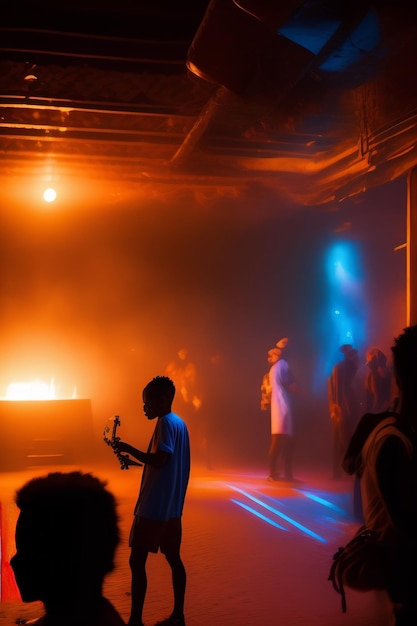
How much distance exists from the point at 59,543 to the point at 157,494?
3.02 m

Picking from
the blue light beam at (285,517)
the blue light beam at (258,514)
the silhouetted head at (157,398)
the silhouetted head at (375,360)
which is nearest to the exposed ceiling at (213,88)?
Result: the silhouetted head at (375,360)

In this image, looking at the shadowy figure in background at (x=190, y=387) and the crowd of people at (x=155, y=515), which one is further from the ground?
the shadowy figure in background at (x=190, y=387)

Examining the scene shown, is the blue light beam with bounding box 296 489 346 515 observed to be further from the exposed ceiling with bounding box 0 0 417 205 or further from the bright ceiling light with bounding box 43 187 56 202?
the bright ceiling light with bounding box 43 187 56 202

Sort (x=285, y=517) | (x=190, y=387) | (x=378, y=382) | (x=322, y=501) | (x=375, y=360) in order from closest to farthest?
(x=285, y=517) < (x=322, y=501) < (x=378, y=382) < (x=375, y=360) < (x=190, y=387)

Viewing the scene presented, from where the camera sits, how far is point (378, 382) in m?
11.4

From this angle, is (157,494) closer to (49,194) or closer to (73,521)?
(73,521)

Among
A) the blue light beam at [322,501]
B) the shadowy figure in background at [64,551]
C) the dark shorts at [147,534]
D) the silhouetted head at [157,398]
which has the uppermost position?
the silhouetted head at [157,398]

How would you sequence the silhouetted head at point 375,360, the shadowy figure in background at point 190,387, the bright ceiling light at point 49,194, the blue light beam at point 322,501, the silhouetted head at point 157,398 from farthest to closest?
the bright ceiling light at point 49,194
the shadowy figure in background at point 190,387
the silhouetted head at point 375,360
the blue light beam at point 322,501
the silhouetted head at point 157,398

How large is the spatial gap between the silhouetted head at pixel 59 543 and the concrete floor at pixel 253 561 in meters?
1.02

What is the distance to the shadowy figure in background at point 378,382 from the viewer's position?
11.4 m

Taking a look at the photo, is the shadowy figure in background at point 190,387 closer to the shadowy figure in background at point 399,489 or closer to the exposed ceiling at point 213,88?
the exposed ceiling at point 213,88

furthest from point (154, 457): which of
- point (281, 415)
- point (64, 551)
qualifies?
point (281, 415)

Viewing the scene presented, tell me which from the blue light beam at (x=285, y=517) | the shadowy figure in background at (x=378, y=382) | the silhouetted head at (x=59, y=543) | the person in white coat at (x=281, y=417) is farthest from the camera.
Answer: the person in white coat at (x=281, y=417)

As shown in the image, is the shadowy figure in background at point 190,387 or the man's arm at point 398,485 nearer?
the man's arm at point 398,485
